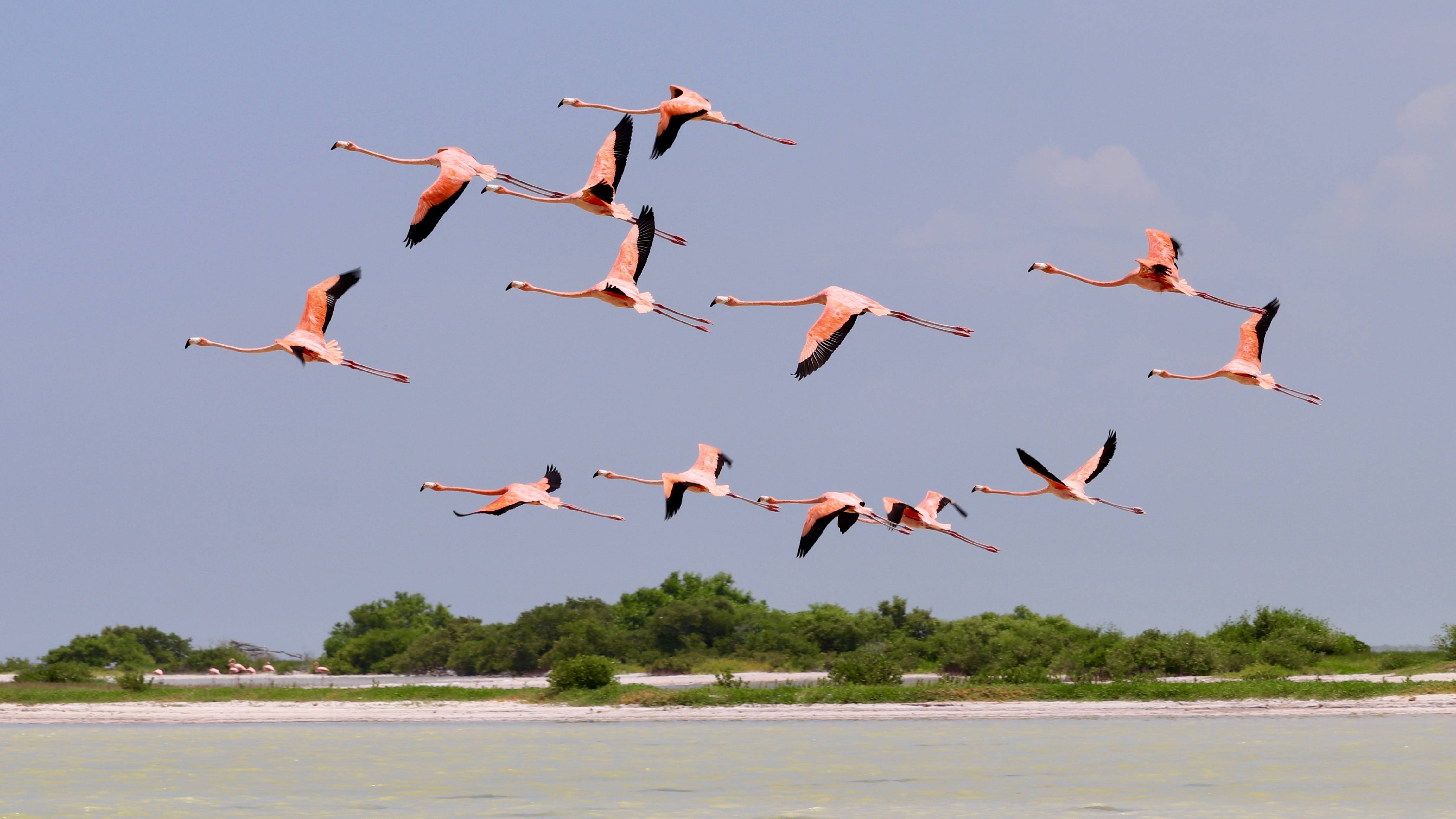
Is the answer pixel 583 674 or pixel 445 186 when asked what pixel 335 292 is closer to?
pixel 445 186

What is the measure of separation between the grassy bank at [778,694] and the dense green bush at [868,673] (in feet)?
2.05

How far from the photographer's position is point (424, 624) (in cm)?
6488

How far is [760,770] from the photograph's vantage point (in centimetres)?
2502

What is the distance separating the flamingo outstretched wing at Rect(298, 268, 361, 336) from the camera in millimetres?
24312

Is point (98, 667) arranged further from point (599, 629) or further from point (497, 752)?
point (497, 752)

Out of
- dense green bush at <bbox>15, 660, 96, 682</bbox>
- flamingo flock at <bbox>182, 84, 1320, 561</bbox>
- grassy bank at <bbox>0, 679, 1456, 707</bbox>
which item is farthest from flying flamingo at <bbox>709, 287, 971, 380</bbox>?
dense green bush at <bbox>15, 660, 96, 682</bbox>

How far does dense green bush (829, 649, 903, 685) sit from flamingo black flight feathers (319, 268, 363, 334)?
19246 mm

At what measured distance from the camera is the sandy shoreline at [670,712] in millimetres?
33656

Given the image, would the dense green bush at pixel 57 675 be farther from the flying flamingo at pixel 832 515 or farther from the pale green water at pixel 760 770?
the flying flamingo at pixel 832 515

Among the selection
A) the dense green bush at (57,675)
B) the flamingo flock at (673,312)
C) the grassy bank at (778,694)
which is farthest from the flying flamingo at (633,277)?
the dense green bush at (57,675)

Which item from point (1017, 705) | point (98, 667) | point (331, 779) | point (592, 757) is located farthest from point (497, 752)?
point (98, 667)

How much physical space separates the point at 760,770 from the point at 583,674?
15.7 m

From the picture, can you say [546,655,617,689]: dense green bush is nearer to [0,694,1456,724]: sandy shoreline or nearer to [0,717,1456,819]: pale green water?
[0,694,1456,724]: sandy shoreline

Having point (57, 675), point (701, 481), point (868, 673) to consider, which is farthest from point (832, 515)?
point (57, 675)
